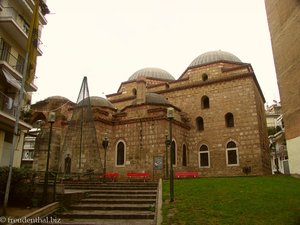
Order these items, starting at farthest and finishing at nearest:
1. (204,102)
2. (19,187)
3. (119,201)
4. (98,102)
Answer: (204,102)
(98,102)
(119,201)
(19,187)

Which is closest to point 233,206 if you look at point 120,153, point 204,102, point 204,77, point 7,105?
point 7,105

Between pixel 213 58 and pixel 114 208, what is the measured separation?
815 inches

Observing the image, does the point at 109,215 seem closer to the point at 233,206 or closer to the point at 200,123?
the point at 233,206

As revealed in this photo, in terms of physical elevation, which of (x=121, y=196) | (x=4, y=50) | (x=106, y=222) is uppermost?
(x=4, y=50)

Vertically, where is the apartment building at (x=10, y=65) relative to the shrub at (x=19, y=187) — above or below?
above

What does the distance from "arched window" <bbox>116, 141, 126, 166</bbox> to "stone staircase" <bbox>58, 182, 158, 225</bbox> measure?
10.2 metres

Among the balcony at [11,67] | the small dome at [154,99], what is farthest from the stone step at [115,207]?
the small dome at [154,99]

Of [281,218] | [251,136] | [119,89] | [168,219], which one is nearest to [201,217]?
[168,219]

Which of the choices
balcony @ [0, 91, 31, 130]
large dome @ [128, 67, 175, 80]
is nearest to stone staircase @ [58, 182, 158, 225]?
balcony @ [0, 91, 31, 130]

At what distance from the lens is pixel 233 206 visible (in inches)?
332

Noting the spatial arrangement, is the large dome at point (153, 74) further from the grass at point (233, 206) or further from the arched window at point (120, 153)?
the grass at point (233, 206)

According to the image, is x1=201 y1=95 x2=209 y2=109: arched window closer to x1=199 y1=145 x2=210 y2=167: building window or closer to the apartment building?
x1=199 y1=145 x2=210 y2=167: building window

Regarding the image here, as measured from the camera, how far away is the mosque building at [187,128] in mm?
20969

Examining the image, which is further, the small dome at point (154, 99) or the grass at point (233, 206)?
the small dome at point (154, 99)
